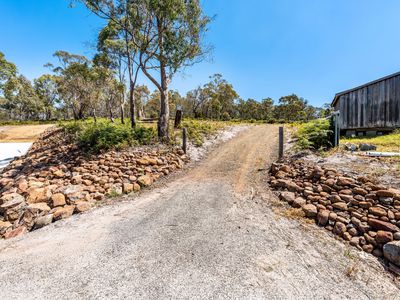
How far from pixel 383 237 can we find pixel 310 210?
112cm

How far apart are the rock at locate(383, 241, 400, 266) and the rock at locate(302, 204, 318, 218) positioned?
1115mm

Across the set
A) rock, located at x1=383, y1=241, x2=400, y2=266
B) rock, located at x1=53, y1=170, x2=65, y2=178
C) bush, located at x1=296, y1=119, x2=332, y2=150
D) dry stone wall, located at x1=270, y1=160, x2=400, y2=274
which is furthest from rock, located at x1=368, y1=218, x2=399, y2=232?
rock, located at x1=53, y1=170, x2=65, y2=178

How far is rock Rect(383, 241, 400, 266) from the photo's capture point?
9.28 feet

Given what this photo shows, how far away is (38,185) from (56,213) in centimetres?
201

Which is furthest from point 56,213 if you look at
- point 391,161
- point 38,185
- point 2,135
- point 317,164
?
point 2,135

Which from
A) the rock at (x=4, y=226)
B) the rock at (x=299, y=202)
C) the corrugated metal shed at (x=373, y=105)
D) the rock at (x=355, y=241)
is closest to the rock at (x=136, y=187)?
the rock at (x=4, y=226)

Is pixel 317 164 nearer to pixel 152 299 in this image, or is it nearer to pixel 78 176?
pixel 152 299

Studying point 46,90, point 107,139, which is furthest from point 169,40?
point 46,90

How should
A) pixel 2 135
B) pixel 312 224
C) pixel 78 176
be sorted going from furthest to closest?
pixel 2 135 < pixel 78 176 < pixel 312 224

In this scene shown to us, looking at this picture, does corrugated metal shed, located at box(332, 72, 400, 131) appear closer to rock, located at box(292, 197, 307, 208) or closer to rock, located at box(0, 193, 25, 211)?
rock, located at box(292, 197, 307, 208)

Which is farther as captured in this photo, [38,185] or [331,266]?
[38,185]

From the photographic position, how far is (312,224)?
380cm

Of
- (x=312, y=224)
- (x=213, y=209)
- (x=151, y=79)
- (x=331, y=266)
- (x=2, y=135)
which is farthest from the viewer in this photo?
(x=2, y=135)

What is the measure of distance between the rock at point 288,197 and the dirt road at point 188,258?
31 centimetres
